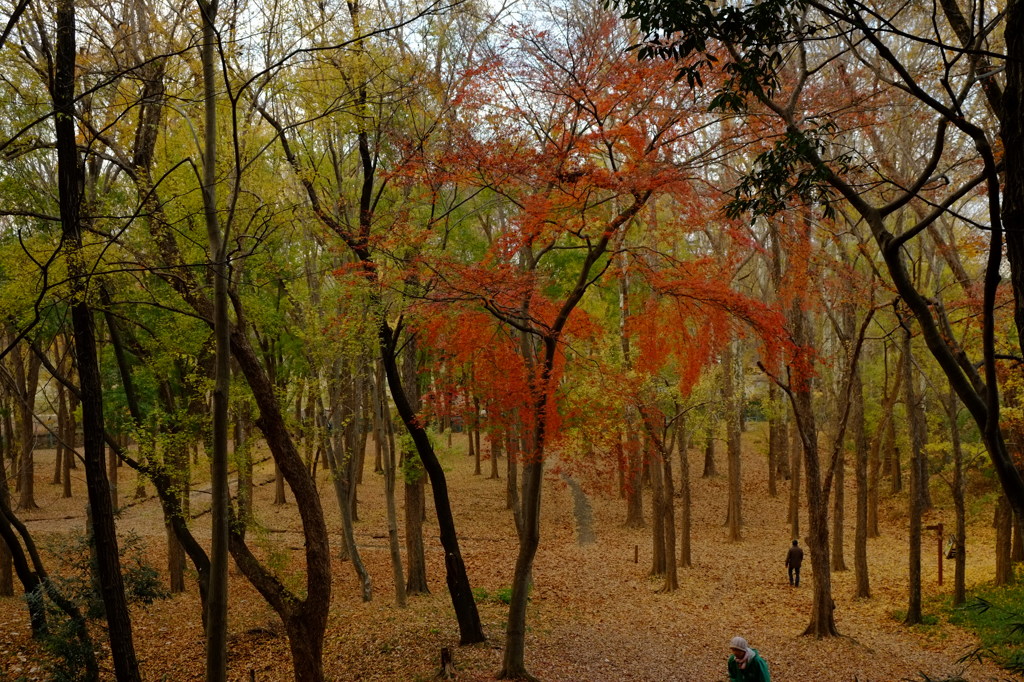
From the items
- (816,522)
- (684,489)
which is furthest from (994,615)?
(684,489)

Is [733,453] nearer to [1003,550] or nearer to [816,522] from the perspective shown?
[1003,550]

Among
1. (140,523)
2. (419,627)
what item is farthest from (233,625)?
(140,523)

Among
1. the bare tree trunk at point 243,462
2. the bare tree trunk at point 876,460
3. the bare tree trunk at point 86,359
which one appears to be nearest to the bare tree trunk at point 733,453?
the bare tree trunk at point 876,460

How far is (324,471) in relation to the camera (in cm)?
2988

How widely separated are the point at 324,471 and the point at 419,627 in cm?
1851

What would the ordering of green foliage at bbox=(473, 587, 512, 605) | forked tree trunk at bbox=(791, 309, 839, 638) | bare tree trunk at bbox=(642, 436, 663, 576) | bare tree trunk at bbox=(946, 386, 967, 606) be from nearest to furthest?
forked tree trunk at bbox=(791, 309, 839, 638) → bare tree trunk at bbox=(946, 386, 967, 606) → green foliage at bbox=(473, 587, 512, 605) → bare tree trunk at bbox=(642, 436, 663, 576)

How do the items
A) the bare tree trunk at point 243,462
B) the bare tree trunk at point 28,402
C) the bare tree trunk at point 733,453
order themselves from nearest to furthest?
the bare tree trunk at point 243,462, the bare tree trunk at point 28,402, the bare tree trunk at point 733,453

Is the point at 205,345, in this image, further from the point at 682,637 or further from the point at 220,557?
the point at 682,637

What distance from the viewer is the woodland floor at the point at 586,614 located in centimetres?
1127

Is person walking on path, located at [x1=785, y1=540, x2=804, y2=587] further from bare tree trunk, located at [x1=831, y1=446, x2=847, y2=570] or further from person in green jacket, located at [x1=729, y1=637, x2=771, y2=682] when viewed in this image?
person in green jacket, located at [x1=729, y1=637, x2=771, y2=682]

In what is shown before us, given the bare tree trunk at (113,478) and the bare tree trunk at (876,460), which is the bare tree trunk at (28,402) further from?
the bare tree trunk at (876,460)

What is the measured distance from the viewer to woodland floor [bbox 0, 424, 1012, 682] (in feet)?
37.0

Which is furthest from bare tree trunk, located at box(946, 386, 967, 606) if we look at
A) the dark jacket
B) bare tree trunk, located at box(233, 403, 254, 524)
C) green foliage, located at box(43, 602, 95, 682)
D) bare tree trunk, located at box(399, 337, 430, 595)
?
green foliage, located at box(43, 602, 95, 682)

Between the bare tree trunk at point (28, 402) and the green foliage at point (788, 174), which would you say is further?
the bare tree trunk at point (28, 402)
